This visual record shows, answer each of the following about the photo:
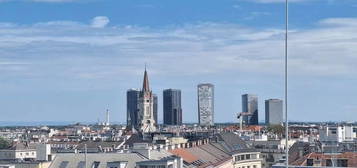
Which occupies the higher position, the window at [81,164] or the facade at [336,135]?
the facade at [336,135]

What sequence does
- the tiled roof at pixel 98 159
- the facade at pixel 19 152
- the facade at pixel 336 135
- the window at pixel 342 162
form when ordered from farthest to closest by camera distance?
the facade at pixel 19 152 → the facade at pixel 336 135 → the tiled roof at pixel 98 159 → the window at pixel 342 162

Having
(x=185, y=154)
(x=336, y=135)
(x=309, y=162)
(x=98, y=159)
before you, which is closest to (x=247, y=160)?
(x=336, y=135)

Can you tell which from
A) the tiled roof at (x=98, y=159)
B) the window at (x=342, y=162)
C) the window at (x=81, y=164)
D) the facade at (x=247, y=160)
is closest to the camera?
the window at (x=342, y=162)

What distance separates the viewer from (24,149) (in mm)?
130500

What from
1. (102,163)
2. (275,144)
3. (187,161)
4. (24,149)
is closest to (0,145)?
(24,149)

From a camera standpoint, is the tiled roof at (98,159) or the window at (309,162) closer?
the window at (309,162)

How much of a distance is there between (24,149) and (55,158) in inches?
2142

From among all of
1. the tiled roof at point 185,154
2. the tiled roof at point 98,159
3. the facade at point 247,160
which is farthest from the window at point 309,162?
the facade at point 247,160

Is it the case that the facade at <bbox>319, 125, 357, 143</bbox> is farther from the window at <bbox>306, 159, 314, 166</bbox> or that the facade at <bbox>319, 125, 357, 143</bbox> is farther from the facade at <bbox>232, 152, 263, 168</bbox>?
the window at <bbox>306, 159, 314, 166</bbox>

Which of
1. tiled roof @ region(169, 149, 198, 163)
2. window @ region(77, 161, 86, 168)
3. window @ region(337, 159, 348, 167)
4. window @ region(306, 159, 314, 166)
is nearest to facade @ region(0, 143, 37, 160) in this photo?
tiled roof @ region(169, 149, 198, 163)

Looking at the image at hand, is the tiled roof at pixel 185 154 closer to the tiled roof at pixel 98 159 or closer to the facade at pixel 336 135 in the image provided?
the tiled roof at pixel 98 159

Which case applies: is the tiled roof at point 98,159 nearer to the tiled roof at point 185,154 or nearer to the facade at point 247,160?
the tiled roof at point 185,154

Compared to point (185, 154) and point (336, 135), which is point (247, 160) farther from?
point (185, 154)

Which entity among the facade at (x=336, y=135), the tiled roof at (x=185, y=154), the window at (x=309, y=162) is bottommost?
the tiled roof at (x=185, y=154)
